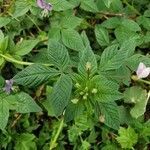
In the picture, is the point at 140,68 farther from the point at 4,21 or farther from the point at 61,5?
the point at 4,21

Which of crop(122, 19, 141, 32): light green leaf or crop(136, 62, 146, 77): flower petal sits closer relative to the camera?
crop(136, 62, 146, 77): flower petal

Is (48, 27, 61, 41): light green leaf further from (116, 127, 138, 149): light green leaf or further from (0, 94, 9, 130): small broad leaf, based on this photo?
(116, 127, 138, 149): light green leaf

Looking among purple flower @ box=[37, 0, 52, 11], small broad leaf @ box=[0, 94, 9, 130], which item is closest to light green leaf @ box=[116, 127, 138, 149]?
small broad leaf @ box=[0, 94, 9, 130]

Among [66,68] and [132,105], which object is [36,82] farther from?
[132,105]

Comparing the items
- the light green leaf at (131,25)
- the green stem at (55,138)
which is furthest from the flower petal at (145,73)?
the green stem at (55,138)

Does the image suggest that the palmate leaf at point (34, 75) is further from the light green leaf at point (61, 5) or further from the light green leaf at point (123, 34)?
the light green leaf at point (123, 34)

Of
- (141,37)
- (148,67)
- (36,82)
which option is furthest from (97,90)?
(141,37)

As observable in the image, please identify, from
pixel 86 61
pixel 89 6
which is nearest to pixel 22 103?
pixel 86 61
